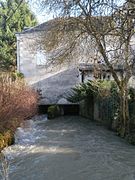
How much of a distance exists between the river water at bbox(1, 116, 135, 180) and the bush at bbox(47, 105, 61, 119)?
6.20 meters

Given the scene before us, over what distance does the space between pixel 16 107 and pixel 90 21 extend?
17.3ft

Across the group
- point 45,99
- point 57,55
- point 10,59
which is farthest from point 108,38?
point 10,59

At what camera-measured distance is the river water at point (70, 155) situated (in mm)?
11648

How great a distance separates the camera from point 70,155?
14250mm

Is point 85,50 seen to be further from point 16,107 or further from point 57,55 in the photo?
point 16,107

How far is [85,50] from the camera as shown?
1978 cm

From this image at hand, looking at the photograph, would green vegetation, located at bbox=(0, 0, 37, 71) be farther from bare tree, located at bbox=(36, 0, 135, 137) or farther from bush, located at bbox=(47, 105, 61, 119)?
bare tree, located at bbox=(36, 0, 135, 137)

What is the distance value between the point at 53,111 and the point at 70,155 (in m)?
14.0

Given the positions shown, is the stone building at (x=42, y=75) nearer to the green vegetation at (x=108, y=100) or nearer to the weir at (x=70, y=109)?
the weir at (x=70, y=109)

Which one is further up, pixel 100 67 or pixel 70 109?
pixel 100 67

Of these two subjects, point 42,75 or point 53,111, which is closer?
point 53,111

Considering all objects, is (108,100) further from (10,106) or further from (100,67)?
(10,106)

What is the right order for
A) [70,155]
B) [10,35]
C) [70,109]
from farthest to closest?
[10,35]
[70,109]
[70,155]

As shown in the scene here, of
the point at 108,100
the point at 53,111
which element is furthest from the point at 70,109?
the point at 108,100
